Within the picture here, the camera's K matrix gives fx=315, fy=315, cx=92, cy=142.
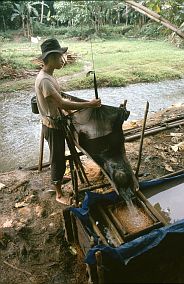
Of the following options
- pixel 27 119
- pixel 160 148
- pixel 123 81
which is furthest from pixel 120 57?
pixel 160 148

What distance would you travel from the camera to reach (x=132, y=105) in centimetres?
934

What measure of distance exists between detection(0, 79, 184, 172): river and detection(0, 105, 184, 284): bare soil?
3.95ft

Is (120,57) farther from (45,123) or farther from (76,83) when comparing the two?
(45,123)

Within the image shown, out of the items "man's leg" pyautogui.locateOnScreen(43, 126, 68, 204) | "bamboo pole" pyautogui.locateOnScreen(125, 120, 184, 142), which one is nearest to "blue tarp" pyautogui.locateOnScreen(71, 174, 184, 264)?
"man's leg" pyautogui.locateOnScreen(43, 126, 68, 204)

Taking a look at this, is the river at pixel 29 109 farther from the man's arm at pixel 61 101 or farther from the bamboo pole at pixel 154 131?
the man's arm at pixel 61 101

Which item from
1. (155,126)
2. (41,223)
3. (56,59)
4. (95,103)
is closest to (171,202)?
(95,103)

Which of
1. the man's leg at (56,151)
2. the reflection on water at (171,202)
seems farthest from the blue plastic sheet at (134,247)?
the man's leg at (56,151)

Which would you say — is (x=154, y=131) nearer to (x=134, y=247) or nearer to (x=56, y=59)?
(x=56, y=59)

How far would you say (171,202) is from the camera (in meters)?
3.94

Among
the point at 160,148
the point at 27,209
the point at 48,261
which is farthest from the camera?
the point at 160,148

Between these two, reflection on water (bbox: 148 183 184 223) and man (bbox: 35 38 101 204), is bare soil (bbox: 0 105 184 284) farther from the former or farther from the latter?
reflection on water (bbox: 148 183 184 223)

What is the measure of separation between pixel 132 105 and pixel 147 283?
22.5 feet

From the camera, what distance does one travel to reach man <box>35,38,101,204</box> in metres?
3.80

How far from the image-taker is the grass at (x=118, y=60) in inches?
456
